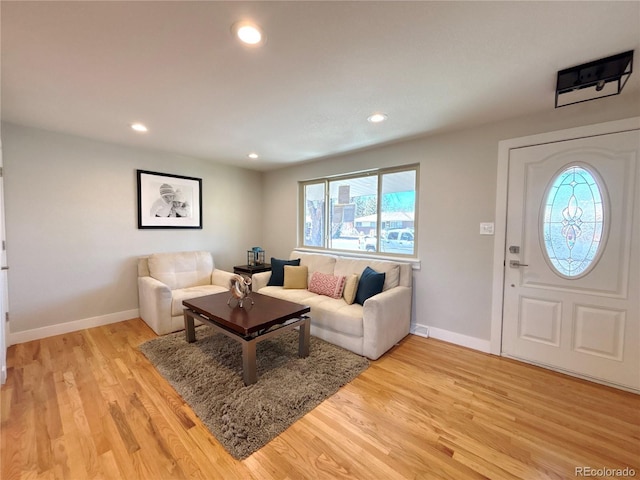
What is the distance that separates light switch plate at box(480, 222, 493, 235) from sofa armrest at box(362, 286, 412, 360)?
3.33 feet

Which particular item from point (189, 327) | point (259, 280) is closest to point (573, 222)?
point (259, 280)

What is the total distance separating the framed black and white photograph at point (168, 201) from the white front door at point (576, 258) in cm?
410

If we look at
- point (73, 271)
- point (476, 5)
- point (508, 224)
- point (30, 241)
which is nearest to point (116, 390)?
point (73, 271)

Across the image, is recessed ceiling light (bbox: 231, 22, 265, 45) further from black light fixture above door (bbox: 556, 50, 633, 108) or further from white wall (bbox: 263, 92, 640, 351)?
white wall (bbox: 263, 92, 640, 351)

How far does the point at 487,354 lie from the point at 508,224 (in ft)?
4.40

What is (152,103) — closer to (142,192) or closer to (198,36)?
(198,36)

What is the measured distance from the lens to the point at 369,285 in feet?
9.51

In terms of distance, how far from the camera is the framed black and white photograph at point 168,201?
3.57 meters

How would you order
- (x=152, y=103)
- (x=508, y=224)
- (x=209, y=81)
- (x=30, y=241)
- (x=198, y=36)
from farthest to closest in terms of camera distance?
(x=30, y=241)
(x=508, y=224)
(x=152, y=103)
(x=209, y=81)
(x=198, y=36)

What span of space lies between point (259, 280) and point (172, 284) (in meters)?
1.16

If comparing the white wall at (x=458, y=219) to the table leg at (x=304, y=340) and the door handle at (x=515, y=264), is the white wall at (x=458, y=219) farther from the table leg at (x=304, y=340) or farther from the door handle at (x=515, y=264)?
the table leg at (x=304, y=340)

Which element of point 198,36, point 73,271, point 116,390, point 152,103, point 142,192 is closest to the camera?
point 198,36

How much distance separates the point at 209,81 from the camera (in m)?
1.88

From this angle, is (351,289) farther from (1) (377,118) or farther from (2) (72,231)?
(2) (72,231)
